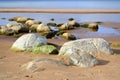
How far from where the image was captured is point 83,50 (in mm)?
13477

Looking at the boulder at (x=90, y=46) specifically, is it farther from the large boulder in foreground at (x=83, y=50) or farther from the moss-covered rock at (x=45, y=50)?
the moss-covered rock at (x=45, y=50)

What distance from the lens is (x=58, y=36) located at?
2411cm

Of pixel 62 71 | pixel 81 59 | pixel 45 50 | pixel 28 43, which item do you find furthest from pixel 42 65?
pixel 28 43

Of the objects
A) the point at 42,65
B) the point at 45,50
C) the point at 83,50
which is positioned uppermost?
the point at 83,50

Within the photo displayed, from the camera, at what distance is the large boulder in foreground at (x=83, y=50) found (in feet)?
40.8

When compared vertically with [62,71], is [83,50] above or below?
above

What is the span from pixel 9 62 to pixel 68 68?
102 inches

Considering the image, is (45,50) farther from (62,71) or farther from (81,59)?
(62,71)

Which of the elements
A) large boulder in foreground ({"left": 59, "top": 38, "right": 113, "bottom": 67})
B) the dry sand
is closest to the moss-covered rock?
large boulder in foreground ({"left": 59, "top": 38, "right": 113, "bottom": 67})

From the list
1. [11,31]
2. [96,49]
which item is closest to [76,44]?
[96,49]

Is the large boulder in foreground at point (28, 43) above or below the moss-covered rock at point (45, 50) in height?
above

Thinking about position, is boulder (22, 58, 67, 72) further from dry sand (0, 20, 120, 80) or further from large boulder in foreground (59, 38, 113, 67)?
large boulder in foreground (59, 38, 113, 67)

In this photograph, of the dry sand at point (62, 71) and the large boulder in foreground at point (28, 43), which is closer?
the dry sand at point (62, 71)

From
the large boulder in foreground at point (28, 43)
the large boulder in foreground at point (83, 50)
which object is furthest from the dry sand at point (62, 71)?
the large boulder in foreground at point (28, 43)
